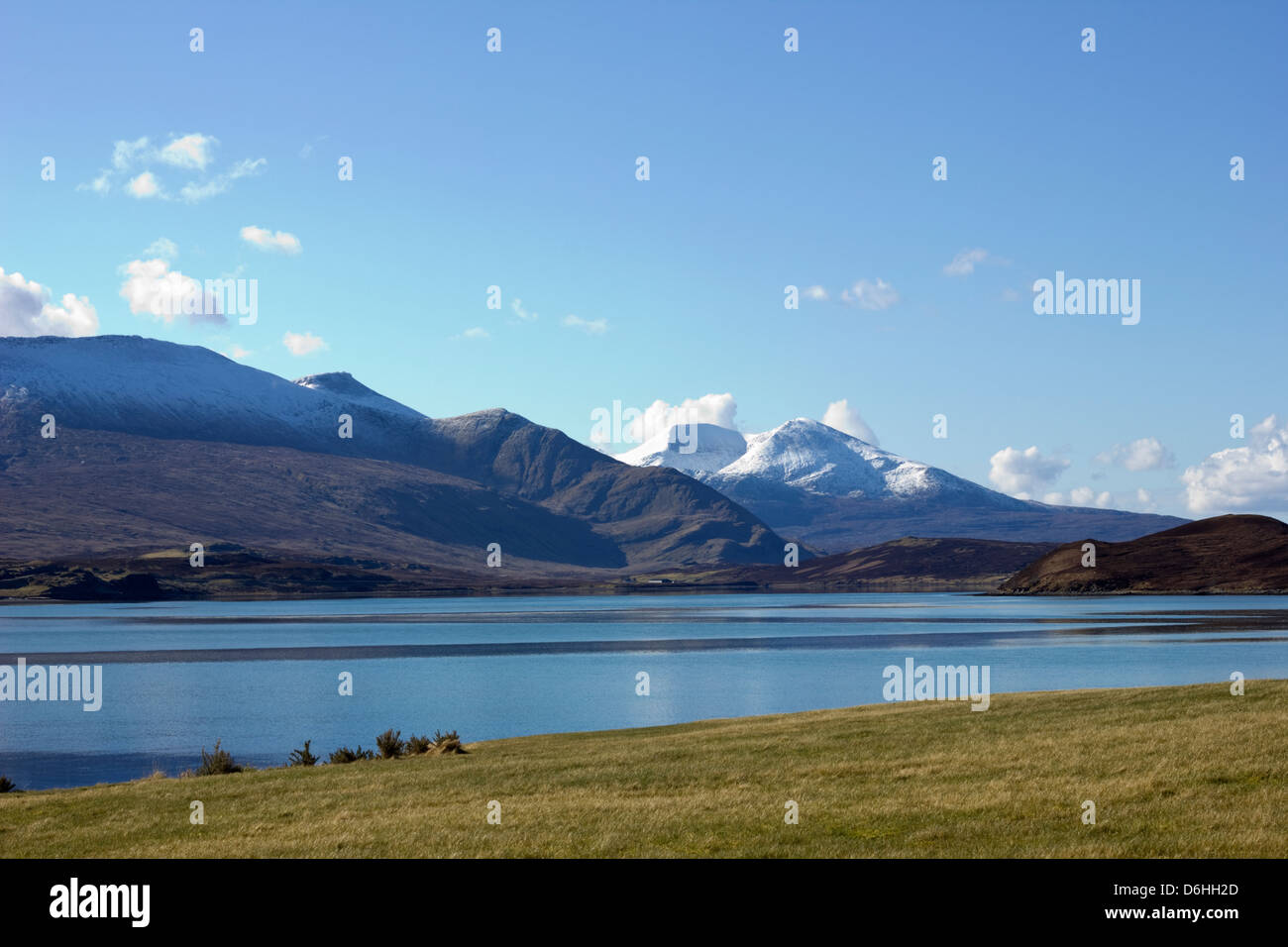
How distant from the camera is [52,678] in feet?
270

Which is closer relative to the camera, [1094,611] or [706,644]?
[706,644]

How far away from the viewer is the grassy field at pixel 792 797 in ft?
63.6

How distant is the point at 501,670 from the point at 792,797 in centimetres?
6752

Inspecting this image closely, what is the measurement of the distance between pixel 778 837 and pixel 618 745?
17274mm

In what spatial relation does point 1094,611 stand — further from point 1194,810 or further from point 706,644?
point 1194,810

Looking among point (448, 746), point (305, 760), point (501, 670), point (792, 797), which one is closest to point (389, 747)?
point (448, 746)

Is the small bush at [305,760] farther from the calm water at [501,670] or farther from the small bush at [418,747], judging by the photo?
the calm water at [501,670]

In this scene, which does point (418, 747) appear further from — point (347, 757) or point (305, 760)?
point (305, 760)

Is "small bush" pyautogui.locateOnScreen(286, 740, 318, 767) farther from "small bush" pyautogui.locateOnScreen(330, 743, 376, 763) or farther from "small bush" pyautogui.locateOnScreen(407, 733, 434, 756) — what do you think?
"small bush" pyautogui.locateOnScreen(407, 733, 434, 756)

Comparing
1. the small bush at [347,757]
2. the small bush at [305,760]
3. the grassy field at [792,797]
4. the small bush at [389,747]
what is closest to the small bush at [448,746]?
the small bush at [389,747]

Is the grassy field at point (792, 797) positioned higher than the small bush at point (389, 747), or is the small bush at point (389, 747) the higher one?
the grassy field at point (792, 797)

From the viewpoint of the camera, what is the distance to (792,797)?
23938 mm

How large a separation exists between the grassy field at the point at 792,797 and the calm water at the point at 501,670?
1608cm
